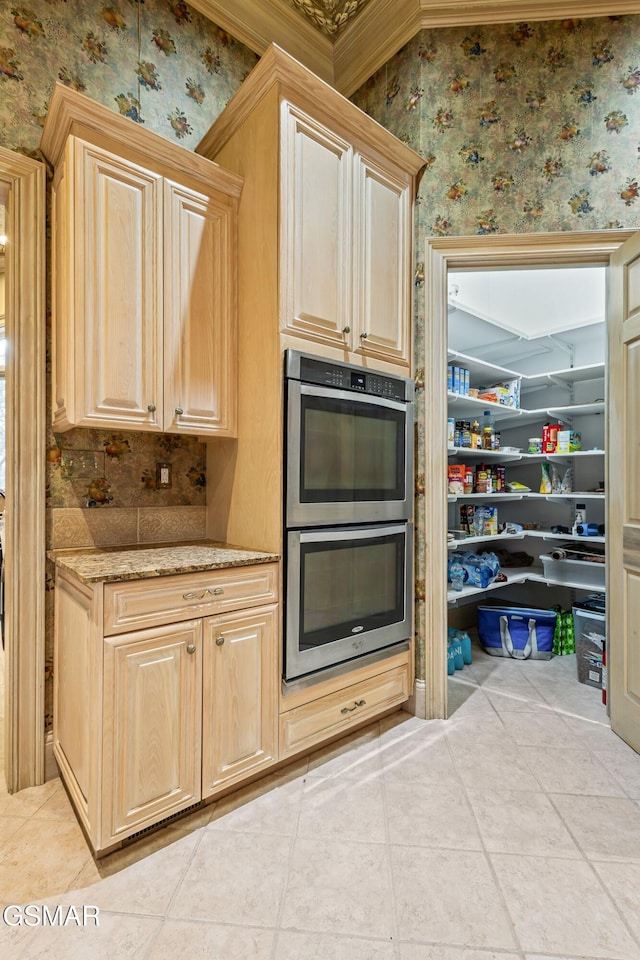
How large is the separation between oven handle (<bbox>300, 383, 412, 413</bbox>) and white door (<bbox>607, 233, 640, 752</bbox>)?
0.99 m

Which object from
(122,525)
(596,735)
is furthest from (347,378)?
(596,735)

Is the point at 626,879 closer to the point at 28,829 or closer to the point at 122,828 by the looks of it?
the point at 122,828

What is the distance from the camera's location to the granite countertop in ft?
4.69

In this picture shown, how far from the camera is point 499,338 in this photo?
3.36 metres

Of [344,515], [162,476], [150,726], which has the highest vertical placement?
[162,476]

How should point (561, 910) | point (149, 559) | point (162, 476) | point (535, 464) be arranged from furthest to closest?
point (535, 464) → point (162, 476) → point (149, 559) → point (561, 910)

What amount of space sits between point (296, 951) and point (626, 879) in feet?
3.20

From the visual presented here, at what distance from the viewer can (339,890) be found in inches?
52.3

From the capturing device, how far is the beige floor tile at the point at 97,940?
1.14 meters

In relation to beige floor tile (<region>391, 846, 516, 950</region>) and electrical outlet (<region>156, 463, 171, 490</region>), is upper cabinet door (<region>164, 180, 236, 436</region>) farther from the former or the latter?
beige floor tile (<region>391, 846, 516, 950</region>)

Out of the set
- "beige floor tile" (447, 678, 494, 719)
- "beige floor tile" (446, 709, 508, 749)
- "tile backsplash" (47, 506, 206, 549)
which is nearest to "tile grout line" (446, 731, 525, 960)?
"beige floor tile" (446, 709, 508, 749)

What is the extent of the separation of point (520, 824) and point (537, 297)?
3.32 metres

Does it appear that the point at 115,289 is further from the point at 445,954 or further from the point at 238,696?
the point at 445,954

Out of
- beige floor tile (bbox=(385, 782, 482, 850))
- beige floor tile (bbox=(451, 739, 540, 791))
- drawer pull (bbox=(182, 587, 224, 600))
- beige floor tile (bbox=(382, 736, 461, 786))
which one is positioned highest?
drawer pull (bbox=(182, 587, 224, 600))
